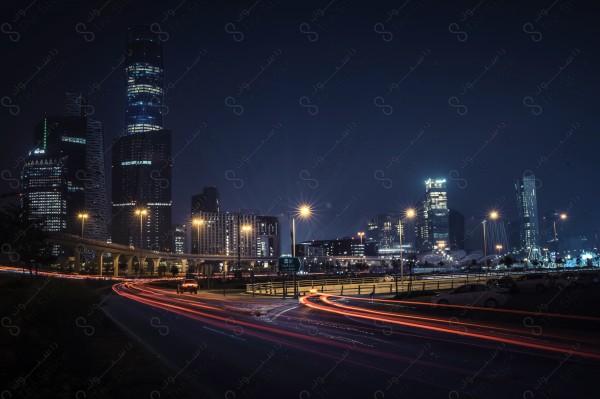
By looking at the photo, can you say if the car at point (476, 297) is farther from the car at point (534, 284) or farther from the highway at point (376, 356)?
the car at point (534, 284)

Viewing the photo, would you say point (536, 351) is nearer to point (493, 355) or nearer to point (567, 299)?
point (493, 355)

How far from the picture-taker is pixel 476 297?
29.1 meters

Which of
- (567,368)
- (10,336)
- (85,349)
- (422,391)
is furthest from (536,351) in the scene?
(10,336)

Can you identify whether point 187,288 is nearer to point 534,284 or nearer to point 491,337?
point 534,284

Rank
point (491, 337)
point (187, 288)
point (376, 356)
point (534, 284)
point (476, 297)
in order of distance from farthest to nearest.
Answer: point (187, 288), point (534, 284), point (476, 297), point (491, 337), point (376, 356)

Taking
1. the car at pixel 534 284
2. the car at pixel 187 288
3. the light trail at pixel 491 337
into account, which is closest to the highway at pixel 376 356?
the light trail at pixel 491 337

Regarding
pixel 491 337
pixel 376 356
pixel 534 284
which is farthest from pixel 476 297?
pixel 376 356

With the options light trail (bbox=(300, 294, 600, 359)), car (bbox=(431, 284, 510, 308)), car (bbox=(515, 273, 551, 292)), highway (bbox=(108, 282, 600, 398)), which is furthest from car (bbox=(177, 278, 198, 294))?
car (bbox=(515, 273, 551, 292))

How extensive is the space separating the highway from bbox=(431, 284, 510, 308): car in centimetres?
320

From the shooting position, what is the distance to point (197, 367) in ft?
43.5

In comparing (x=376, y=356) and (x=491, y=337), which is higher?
(x=376, y=356)

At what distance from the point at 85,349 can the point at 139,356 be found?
151 cm

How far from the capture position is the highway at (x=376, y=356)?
34.7ft

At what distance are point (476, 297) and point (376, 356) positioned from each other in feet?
54.9
